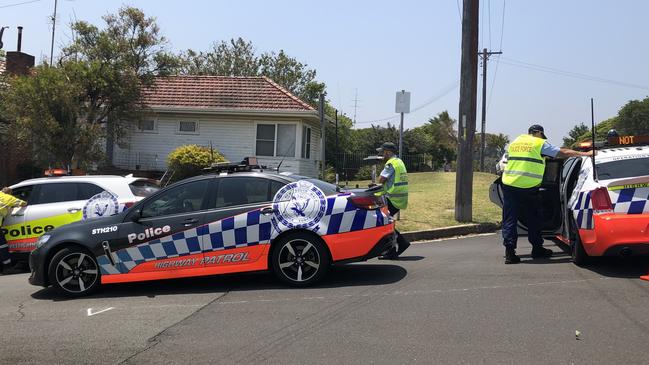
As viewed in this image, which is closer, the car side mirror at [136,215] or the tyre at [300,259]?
the tyre at [300,259]

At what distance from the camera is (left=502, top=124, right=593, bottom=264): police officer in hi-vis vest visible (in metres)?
7.31

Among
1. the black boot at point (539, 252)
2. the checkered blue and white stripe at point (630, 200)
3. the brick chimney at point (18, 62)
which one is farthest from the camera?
the brick chimney at point (18, 62)

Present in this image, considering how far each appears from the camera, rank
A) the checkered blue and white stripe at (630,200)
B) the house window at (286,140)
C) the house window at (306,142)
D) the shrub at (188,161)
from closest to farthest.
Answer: the checkered blue and white stripe at (630,200), the shrub at (188,161), the house window at (286,140), the house window at (306,142)

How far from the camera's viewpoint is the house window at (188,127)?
22.0m

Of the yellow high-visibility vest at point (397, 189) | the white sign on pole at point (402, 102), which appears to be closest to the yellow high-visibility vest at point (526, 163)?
the yellow high-visibility vest at point (397, 189)

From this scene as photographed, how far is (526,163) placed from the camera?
24.2 feet

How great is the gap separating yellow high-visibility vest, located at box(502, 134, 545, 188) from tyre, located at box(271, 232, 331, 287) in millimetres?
2790

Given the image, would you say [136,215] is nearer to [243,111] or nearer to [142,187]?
[142,187]

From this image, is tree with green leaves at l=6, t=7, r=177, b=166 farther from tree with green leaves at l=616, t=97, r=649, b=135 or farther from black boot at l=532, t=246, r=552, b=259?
tree with green leaves at l=616, t=97, r=649, b=135

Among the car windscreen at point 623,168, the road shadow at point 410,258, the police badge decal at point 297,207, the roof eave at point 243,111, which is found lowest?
the road shadow at point 410,258

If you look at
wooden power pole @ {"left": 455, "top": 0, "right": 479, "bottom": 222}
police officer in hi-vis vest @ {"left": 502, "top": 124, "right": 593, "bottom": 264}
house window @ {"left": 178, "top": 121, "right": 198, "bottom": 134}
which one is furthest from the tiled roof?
police officer in hi-vis vest @ {"left": 502, "top": 124, "right": 593, "bottom": 264}

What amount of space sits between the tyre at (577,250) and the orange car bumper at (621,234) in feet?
1.74

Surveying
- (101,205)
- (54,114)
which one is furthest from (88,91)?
(101,205)

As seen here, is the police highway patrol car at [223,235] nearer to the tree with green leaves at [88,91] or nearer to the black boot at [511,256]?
the black boot at [511,256]
